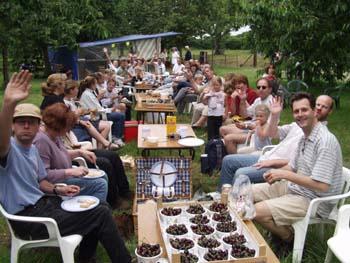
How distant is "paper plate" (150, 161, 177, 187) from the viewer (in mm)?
4645

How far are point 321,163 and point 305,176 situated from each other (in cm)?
18

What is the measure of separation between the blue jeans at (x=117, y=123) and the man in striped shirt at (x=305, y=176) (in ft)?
14.5

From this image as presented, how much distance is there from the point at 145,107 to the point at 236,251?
539 cm

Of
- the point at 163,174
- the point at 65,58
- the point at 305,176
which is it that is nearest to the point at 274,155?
the point at 305,176

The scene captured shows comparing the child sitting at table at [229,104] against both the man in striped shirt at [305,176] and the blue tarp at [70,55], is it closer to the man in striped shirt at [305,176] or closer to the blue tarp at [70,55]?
the man in striped shirt at [305,176]

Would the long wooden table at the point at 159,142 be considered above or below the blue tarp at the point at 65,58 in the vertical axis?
below

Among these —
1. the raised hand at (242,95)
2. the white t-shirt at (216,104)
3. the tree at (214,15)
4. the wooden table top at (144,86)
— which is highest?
the tree at (214,15)

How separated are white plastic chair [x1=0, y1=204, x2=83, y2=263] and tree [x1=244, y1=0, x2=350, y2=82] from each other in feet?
23.3

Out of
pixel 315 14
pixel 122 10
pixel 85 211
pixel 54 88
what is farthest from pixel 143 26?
pixel 85 211

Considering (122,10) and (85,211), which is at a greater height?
(122,10)

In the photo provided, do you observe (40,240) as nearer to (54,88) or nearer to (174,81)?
(54,88)

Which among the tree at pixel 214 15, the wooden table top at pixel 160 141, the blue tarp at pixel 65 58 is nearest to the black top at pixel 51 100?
the wooden table top at pixel 160 141

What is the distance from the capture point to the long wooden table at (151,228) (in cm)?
261

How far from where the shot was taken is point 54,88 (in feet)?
18.0
